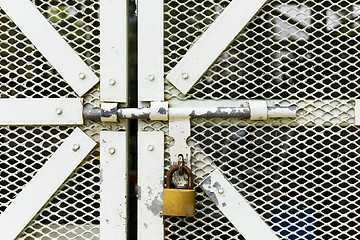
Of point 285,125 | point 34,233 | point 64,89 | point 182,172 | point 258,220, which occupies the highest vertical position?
point 64,89

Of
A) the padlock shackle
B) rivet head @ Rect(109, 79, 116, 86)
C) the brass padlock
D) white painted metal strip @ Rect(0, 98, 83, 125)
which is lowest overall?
the brass padlock

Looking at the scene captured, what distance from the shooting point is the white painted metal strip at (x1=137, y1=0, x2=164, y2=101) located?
1228mm

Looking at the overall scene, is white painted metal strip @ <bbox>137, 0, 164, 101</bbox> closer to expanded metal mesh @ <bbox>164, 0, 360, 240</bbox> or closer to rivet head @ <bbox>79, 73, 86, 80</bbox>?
expanded metal mesh @ <bbox>164, 0, 360, 240</bbox>

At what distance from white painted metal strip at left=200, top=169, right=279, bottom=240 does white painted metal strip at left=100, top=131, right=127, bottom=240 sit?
322 millimetres

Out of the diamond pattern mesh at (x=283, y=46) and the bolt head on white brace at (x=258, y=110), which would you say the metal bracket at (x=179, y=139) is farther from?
the bolt head on white brace at (x=258, y=110)

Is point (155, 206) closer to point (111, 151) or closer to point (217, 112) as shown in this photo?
point (111, 151)

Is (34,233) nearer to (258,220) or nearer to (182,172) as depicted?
(182,172)

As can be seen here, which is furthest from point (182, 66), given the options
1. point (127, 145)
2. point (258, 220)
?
point (258, 220)

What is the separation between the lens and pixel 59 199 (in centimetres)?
127

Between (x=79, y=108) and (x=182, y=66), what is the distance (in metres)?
0.43

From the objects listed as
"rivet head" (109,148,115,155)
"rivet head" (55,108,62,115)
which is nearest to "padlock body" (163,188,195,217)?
"rivet head" (109,148,115,155)

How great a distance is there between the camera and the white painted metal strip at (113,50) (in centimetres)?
123

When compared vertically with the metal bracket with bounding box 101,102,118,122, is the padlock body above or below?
below

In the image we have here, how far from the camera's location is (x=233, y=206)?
4.00 feet
